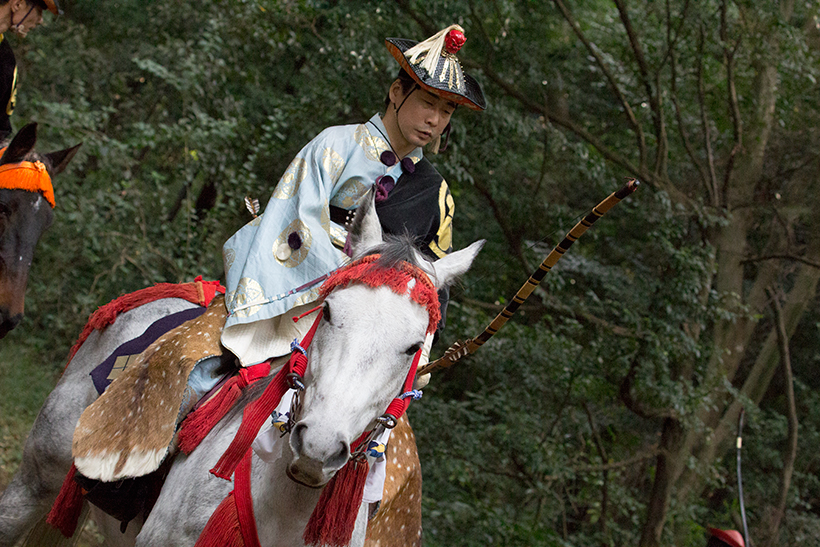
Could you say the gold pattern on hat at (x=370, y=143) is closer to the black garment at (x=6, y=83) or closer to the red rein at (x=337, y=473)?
the red rein at (x=337, y=473)

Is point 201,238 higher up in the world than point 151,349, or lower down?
lower down

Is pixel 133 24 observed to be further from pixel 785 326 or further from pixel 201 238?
pixel 785 326

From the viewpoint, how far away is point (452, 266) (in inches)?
86.4

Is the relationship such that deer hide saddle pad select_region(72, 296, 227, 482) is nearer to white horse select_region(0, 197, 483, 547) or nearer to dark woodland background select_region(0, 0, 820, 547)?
white horse select_region(0, 197, 483, 547)

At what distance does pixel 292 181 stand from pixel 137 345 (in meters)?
1.14

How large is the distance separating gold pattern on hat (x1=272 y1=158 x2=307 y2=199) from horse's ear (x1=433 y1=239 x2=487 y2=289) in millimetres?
805

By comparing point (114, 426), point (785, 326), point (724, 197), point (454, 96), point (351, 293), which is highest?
point (454, 96)

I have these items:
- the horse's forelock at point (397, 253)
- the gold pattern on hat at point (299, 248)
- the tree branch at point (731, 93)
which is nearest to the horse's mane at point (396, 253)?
the horse's forelock at point (397, 253)

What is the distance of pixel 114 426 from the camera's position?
8.71 ft

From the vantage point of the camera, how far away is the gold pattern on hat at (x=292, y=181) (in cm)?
271

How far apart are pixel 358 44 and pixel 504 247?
10.6 feet

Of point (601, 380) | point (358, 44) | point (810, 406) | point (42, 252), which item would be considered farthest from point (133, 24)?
point (810, 406)

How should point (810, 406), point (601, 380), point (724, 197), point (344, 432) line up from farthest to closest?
point (810, 406) → point (724, 197) → point (601, 380) → point (344, 432)

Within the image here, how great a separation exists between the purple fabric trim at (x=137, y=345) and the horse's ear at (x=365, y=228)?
4.82 ft
